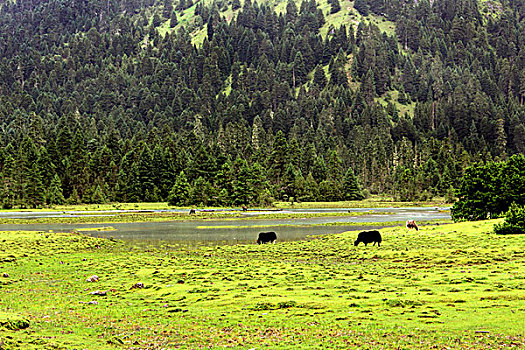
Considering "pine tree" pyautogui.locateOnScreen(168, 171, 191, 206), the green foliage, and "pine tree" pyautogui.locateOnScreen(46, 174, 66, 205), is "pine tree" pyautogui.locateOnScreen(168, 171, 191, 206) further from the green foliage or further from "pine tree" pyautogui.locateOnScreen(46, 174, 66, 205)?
the green foliage

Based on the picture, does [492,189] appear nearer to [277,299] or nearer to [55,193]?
[277,299]

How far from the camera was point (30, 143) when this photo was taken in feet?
524

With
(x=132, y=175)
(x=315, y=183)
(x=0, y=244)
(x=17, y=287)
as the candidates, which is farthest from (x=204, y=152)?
(x=17, y=287)

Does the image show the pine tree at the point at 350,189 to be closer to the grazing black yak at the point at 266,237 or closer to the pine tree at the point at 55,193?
the pine tree at the point at 55,193

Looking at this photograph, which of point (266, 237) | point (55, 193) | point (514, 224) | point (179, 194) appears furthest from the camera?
point (55, 193)

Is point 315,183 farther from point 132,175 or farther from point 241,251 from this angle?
point 241,251

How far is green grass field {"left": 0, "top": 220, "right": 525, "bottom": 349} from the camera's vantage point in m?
15.0

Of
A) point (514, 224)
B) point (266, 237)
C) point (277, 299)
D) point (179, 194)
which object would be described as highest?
point (179, 194)

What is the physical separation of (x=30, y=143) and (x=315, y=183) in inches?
3613

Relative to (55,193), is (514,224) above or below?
below

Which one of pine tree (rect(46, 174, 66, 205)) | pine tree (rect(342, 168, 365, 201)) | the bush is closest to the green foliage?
the bush

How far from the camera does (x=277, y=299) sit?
20.8m

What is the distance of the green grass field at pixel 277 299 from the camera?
49.1 ft

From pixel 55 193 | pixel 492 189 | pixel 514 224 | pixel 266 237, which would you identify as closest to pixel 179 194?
pixel 55 193
